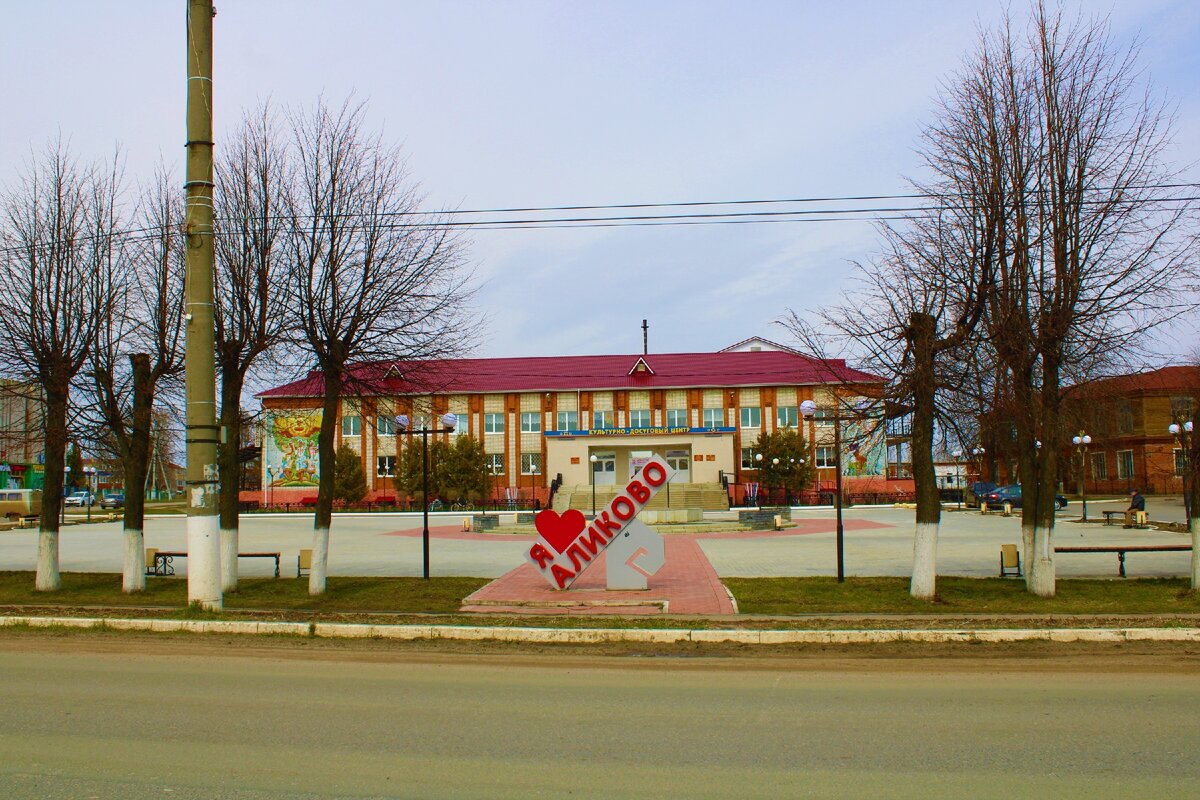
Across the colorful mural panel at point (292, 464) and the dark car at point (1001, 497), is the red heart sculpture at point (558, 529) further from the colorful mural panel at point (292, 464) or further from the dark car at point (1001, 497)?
the colorful mural panel at point (292, 464)

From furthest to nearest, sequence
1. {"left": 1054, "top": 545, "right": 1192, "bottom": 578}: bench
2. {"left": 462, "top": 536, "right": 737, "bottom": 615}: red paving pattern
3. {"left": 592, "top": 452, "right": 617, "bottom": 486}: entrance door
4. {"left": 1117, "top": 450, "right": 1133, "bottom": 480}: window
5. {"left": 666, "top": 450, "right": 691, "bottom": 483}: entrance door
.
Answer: {"left": 1117, "top": 450, "right": 1133, "bottom": 480}: window < {"left": 592, "top": 452, "right": 617, "bottom": 486}: entrance door < {"left": 666, "top": 450, "right": 691, "bottom": 483}: entrance door < {"left": 1054, "top": 545, "right": 1192, "bottom": 578}: bench < {"left": 462, "top": 536, "right": 737, "bottom": 615}: red paving pattern

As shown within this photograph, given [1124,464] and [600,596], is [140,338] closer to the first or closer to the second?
[600,596]

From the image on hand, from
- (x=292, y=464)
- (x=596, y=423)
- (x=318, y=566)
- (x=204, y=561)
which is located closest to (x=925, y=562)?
(x=318, y=566)

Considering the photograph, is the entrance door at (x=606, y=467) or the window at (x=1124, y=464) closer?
the entrance door at (x=606, y=467)

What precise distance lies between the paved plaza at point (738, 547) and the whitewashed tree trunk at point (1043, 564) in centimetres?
461

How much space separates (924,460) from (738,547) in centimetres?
1394

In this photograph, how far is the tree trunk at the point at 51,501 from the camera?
17844mm

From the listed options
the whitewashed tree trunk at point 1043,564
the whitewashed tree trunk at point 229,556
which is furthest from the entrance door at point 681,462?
the whitewashed tree trunk at point 1043,564

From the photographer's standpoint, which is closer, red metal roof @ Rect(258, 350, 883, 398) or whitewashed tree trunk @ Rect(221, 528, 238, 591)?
whitewashed tree trunk @ Rect(221, 528, 238, 591)

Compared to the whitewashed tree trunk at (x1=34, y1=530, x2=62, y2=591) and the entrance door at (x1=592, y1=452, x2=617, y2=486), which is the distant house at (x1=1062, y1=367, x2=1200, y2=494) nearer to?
the entrance door at (x1=592, y1=452, x2=617, y2=486)

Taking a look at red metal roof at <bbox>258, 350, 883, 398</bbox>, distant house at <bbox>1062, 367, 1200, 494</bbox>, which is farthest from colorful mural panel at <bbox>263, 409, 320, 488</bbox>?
distant house at <bbox>1062, 367, 1200, 494</bbox>

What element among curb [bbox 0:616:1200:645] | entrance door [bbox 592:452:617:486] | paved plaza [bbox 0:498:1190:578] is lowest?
paved plaza [bbox 0:498:1190:578]

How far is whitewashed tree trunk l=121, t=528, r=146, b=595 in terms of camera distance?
17422 millimetres

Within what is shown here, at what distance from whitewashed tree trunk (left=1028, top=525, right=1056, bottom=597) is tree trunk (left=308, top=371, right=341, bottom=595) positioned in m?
11.8
